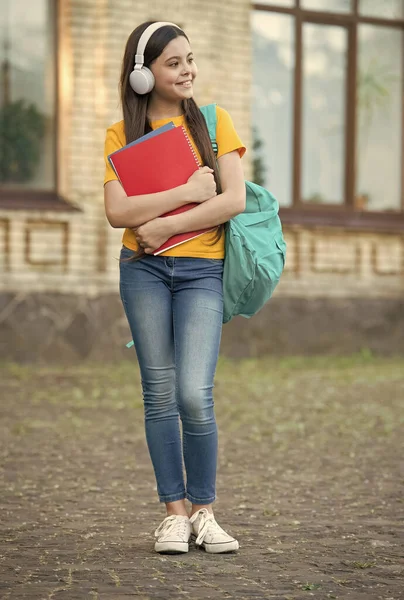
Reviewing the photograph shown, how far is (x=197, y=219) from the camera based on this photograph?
411 cm

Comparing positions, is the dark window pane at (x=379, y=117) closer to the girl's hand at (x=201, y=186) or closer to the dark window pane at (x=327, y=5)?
the dark window pane at (x=327, y=5)

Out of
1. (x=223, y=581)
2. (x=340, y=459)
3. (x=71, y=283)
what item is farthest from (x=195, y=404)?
(x=71, y=283)

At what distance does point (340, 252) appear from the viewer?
46.4 ft

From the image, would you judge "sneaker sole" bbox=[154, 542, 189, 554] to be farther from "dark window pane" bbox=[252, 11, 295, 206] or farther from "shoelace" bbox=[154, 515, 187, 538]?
"dark window pane" bbox=[252, 11, 295, 206]

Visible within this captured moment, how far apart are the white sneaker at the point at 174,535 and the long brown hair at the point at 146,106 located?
3.14ft

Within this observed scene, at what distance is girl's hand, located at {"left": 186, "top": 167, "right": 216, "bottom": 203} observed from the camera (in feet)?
13.6

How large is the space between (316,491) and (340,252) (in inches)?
345

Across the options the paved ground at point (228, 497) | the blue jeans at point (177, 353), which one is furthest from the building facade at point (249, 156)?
the blue jeans at point (177, 353)

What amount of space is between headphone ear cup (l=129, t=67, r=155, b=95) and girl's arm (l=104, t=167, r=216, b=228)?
342 mm

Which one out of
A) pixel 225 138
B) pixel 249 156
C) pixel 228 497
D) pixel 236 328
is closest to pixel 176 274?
pixel 225 138

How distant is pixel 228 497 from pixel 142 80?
2095 millimetres

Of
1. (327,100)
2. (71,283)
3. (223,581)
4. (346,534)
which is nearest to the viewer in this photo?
(223,581)

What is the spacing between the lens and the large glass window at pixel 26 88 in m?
12.7

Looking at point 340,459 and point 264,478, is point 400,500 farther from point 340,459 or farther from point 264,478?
point 340,459
